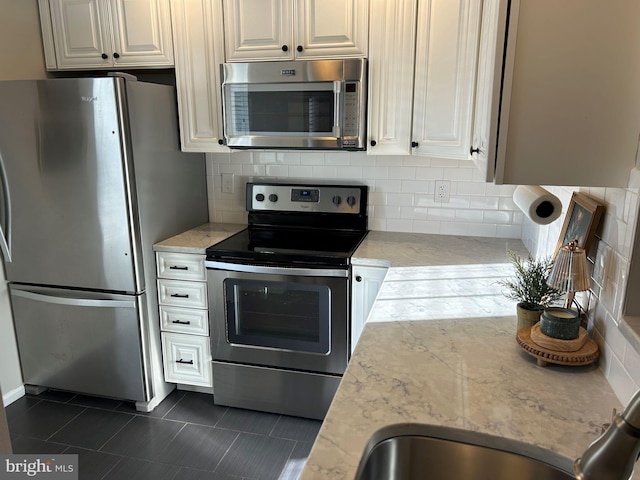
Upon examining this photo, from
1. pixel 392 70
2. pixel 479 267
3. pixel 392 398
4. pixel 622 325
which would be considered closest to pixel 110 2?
pixel 392 70

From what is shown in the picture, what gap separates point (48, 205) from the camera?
2512mm

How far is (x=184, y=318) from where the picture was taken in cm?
266

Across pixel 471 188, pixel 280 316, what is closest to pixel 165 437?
pixel 280 316

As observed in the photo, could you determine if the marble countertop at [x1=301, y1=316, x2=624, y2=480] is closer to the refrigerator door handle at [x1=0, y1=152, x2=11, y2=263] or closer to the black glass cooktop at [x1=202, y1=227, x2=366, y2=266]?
the black glass cooktop at [x1=202, y1=227, x2=366, y2=266]

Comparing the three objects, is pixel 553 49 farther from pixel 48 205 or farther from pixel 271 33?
pixel 48 205

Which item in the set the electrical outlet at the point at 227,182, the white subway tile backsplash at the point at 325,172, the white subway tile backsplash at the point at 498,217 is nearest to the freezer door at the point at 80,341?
the electrical outlet at the point at 227,182

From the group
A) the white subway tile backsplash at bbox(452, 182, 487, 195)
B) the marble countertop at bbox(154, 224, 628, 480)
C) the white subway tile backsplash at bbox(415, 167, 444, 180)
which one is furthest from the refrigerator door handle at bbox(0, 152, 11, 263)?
the white subway tile backsplash at bbox(452, 182, 487, 195)

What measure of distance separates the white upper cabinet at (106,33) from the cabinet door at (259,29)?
371 millimetres

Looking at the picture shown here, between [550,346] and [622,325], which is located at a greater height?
[622,325]

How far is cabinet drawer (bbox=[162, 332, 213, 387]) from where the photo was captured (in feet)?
8.79

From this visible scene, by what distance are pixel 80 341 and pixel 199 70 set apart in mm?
1628

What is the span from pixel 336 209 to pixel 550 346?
67.1 inches

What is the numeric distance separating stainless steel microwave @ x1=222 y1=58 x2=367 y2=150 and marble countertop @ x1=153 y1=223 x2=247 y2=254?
22.0 inches

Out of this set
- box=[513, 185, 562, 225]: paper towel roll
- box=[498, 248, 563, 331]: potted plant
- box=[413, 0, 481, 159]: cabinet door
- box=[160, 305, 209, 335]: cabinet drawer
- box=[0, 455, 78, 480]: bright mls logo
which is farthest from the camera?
box=[160, 305, 209, 335]: cabinet drawer
